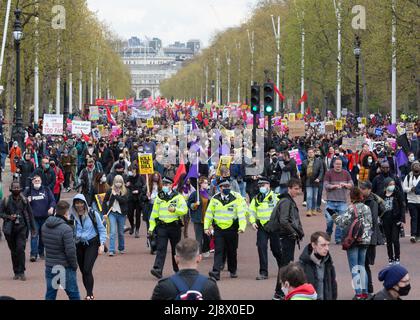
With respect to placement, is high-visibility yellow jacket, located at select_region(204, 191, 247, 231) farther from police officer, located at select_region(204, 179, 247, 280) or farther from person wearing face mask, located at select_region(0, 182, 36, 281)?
Result: person wearing face mask, located at select_region(0, 182, 36, 281)

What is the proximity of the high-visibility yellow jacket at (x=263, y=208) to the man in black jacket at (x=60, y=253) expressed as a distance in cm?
363

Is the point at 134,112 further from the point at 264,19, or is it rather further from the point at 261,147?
the point at 264,19

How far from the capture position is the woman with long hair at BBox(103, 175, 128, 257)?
1833cm

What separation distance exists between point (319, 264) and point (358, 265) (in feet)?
9.94

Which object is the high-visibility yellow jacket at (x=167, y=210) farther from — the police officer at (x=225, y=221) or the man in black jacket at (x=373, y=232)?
the man in black jacket at (x=373, y=232)

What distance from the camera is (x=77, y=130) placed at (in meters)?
38.2

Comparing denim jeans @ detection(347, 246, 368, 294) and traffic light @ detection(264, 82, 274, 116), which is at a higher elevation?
traffic light @ detection(264, 82, 274, 116)

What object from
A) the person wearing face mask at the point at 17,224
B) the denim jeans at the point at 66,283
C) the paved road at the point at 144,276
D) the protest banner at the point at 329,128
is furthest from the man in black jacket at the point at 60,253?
the protest banner at the point at 329,128

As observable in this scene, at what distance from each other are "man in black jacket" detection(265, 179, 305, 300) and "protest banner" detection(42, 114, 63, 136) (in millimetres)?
22020

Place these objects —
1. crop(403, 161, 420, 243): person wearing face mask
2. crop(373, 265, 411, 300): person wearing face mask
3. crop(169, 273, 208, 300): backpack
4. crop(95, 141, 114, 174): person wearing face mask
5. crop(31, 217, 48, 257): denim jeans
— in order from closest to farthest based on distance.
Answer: crop(169, 273, 208, 300): backpack < crop(373, 265, 411, 300): person wearing face mask < crop(31, 217, 48, 257): denim jeans < crop(403, 161, 420, 243): person wearing face mask < crop(95, 141, 114, 174): person wearing face mask

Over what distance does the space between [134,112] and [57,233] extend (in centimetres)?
4927

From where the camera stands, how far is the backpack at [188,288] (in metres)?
8.19

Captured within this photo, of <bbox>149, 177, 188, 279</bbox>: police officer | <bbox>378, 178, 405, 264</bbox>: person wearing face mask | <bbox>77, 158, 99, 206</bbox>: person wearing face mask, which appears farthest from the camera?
<bbox>77, 158, 99, 206</bbox>: person wearing face mask

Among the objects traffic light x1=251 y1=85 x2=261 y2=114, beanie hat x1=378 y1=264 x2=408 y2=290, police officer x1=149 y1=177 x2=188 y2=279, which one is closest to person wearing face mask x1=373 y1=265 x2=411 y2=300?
beanie hat x1=378 y1=264 x2=408 y2=290
